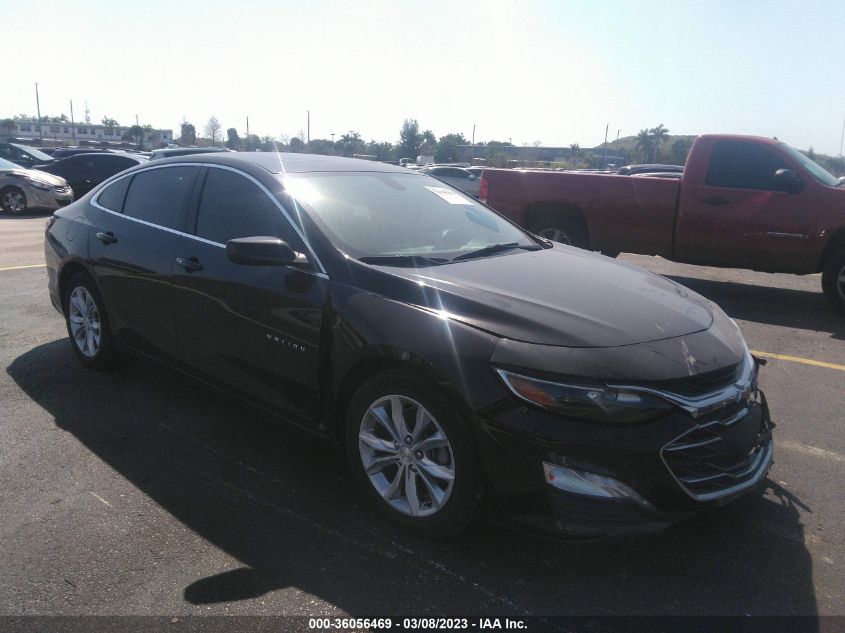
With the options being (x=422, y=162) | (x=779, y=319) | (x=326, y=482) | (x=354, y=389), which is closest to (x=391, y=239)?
(x=354, y=389)

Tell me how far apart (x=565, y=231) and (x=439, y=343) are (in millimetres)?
6802

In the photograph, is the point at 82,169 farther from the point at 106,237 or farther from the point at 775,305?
the point at 775,305

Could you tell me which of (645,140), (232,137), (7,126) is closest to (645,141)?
(645,140)

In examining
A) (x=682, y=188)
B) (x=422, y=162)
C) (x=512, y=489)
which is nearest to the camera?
(x=512, y=489)

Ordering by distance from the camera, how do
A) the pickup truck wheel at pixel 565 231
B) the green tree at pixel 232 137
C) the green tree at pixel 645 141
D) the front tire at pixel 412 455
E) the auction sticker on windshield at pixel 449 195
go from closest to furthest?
the front tire at pixel 412 455, the auction sticker on windshield at pixel 449 195, the pickup truck wheel at pixel 565 231, the green tree at pixel 232 137, the green tree at pixel 645 141

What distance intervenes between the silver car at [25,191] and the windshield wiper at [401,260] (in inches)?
617

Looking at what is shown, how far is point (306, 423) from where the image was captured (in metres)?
3.44

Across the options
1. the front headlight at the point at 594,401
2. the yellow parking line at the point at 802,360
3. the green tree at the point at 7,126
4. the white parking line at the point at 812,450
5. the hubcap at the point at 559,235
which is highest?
the green tree at the point at 7,126

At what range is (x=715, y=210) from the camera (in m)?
8.23

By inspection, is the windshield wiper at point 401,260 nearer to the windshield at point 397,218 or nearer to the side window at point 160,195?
the windshield at point 397,218

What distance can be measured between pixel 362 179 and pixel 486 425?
204cm

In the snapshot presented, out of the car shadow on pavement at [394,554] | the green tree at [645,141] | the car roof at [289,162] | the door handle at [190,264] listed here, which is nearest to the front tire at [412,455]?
the car shadow on pavement at [394,554]

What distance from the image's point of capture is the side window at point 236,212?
3.64 metres

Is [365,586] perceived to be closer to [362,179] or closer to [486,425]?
[486,425]
